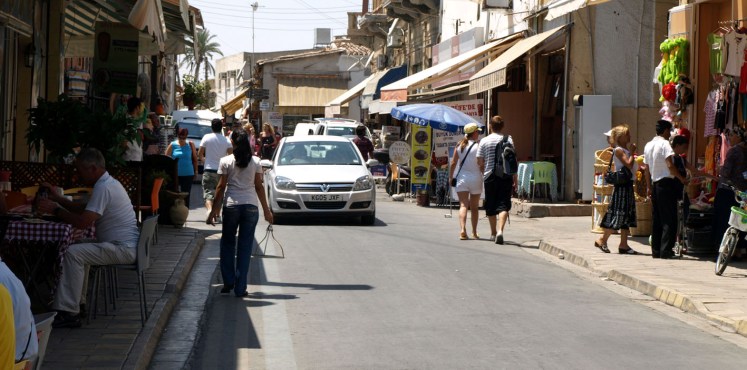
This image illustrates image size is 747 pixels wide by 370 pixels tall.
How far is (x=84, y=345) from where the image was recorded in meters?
8.11

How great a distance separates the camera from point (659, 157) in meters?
14.6

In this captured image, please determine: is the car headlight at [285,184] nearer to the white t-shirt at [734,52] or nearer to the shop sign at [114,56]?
the shop sign at [114,56]

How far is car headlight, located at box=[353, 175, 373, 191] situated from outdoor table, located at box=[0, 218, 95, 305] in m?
10.7

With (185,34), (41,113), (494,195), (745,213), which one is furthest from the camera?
(185,34)

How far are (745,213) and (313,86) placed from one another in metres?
55.7

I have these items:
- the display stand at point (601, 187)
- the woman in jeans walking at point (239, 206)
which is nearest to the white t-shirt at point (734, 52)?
the display stand at point (601, 187)

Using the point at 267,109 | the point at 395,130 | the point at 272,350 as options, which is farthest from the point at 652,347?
the point at 267,109

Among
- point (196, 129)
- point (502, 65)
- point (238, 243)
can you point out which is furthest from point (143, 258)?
point (196, 129)

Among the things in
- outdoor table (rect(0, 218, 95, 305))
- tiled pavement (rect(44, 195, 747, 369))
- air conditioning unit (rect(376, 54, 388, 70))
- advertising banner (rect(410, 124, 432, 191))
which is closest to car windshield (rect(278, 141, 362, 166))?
tiled pavement (rect(44, 195, 747, 369))

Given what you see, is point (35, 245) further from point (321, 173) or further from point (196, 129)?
point (196, 129)

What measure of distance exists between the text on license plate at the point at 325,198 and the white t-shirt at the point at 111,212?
33.3ft

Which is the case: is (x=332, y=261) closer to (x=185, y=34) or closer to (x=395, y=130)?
(x=185, y=34)

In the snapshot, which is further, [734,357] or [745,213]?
[745,213]

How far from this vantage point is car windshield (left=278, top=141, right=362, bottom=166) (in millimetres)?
20891
